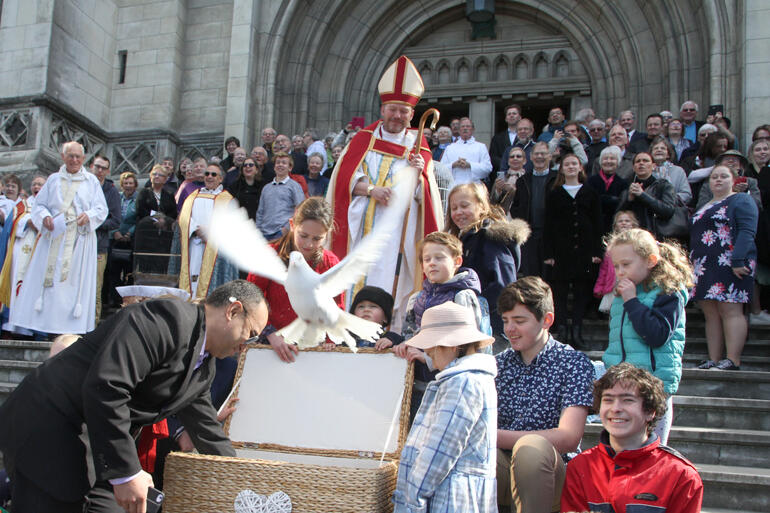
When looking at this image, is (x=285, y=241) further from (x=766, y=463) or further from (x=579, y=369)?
(x=766, y=463)

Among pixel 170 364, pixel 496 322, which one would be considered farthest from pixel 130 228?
pixel 170 364

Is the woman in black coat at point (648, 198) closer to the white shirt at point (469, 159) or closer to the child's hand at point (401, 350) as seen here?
the white shirt at point (469, 159)

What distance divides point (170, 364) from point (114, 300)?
6542 mm

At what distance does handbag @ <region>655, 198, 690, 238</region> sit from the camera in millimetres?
6707

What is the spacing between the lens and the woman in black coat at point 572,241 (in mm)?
6410

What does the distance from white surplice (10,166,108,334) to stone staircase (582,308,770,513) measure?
5415 mm

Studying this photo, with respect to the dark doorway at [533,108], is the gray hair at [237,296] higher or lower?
lower

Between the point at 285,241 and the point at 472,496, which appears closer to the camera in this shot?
the point at 472,496

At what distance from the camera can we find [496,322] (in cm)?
469

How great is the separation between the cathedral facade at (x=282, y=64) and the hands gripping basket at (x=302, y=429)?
25.9 feet

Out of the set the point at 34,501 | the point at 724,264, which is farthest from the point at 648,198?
the point at 34,501

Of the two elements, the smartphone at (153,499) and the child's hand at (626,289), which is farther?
the child's hand at (626,289)

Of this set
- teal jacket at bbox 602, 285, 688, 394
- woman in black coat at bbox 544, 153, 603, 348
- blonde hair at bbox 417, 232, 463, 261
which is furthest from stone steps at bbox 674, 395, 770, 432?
blonde hair at bbox 417, 232, 463, 261

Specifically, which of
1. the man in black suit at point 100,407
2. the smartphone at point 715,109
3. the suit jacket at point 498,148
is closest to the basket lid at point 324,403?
the man in black suit at point 100,407
